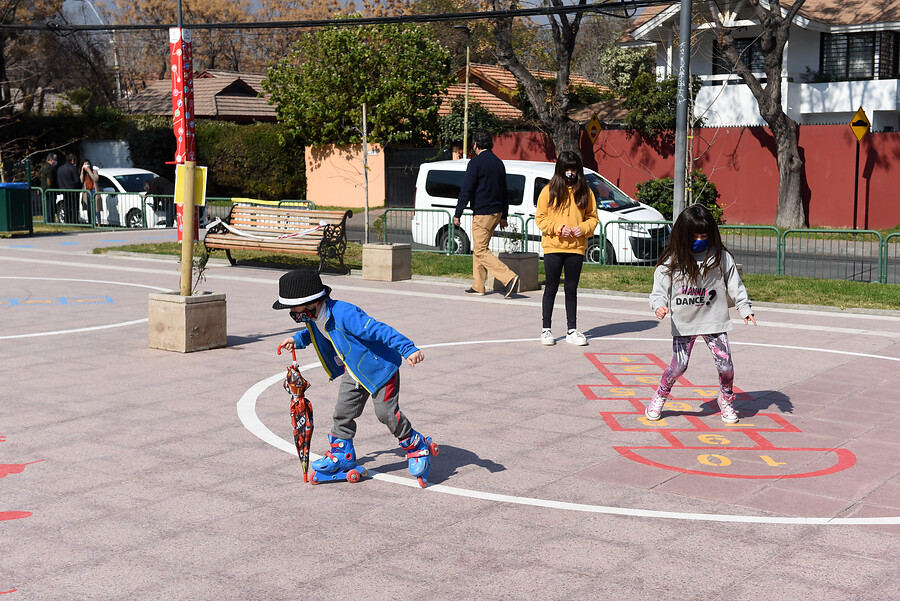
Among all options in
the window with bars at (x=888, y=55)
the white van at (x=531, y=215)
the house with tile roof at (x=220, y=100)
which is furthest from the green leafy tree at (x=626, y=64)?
the white van at (x=531, y=215)

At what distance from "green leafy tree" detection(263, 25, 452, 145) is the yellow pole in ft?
86.8

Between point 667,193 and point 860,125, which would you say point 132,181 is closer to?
point 667,193

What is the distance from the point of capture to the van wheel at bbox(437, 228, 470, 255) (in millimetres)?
19125

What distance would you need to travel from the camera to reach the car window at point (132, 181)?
2838 cm

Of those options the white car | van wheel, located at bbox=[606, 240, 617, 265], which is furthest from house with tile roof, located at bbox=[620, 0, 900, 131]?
van wheel, located at bbox=[606, 240, 617, 265]

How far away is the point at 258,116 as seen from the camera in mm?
50469

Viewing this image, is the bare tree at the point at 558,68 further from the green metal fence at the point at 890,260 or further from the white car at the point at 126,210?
the green metal fence at the point at 890,260

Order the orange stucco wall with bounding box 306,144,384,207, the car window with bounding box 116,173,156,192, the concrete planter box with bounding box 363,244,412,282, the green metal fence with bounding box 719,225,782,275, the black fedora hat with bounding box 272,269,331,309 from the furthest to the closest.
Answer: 1. the orange stucco wall with bounding box 306,144,384,207
2. the car window with bounding box 116,173,156,192
3. the green metal fence with bounding box 719,225,782,275
4. the concrete planter box with bounding box 363,244,412,282
5. the black fedora hat with bounding box 272,269,331,309

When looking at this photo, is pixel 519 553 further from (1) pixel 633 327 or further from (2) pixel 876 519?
(1) pixel 633 327

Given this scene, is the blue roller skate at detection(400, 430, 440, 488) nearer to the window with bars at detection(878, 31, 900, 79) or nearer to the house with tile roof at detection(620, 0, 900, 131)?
the house with tile roof at detection(620, 0, 900, 131)

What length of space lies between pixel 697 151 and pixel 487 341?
70.3 ft

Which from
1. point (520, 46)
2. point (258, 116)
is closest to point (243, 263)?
point (258, 116)

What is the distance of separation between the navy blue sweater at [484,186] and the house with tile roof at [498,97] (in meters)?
25.2

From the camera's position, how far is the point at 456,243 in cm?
1942
